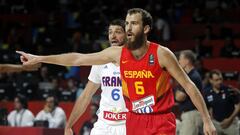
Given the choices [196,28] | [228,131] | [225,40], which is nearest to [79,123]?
[228,131]

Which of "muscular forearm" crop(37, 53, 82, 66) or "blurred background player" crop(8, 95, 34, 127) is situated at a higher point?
"muscular forearm" crop(37, 53, 82, 66)

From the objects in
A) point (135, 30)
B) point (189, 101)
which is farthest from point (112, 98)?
point (189, 101)

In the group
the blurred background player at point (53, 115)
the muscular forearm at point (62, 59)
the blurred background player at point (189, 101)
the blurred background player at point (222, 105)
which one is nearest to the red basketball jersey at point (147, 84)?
the muscular forearm at point (62, 59)

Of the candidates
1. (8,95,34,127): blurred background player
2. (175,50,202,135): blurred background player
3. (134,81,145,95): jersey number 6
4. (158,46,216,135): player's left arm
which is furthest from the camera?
(8,95,34,127): blurred background player

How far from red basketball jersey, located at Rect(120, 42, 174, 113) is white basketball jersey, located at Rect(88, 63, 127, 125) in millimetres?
1123

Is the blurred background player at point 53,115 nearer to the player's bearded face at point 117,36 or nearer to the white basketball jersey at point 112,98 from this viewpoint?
the white basketball jersey at point 112,98

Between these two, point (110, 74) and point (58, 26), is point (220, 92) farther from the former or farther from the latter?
point (58, 26)

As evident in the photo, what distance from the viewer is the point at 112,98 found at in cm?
689

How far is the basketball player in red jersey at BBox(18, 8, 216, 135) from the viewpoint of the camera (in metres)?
5.61

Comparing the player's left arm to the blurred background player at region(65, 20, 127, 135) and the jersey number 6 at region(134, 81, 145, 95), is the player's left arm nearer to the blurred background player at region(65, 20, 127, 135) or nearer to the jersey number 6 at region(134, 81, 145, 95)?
the jersey number 6 at region(134, 81, 145, 95)

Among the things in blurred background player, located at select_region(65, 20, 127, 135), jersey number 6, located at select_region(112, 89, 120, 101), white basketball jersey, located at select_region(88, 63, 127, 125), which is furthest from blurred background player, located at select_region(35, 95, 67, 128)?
jersey number 6, located at select_region(112, 89, 120, 101)

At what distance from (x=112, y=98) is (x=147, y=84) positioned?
130cm

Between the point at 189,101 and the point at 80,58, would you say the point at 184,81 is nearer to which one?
the point at 80,58

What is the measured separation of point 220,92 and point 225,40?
623 cm
